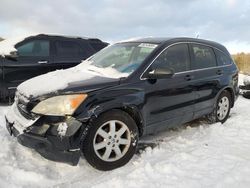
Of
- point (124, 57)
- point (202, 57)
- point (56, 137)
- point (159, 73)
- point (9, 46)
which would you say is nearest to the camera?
point (56, 137)

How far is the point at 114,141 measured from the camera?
12.3 feet

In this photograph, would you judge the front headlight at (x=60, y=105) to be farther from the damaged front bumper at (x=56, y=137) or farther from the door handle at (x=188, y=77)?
the door handle at (x=188, y=77)

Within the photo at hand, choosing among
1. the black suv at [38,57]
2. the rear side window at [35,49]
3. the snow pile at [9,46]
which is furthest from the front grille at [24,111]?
the rear side window at [35,49]

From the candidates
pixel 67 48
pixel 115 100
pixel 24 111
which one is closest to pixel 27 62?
pixel 67 48

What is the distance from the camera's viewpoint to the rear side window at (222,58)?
578 centimetres

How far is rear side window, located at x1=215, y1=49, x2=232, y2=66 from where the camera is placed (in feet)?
19.0

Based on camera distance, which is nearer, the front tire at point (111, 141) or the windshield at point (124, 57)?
the front tire at point (111, 141)

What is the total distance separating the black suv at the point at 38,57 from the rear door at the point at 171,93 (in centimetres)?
381

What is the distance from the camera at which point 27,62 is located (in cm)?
724

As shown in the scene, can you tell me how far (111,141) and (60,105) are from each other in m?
0.77

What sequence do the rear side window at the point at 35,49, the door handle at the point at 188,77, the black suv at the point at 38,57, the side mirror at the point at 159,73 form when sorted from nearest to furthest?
the side mirror at the point at 159,73
the door handle at the point at 188,77
the black suv at the point at 38,57
the rear side window at the point at 35,49

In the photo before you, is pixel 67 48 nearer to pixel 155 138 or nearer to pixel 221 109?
pixel 155 138

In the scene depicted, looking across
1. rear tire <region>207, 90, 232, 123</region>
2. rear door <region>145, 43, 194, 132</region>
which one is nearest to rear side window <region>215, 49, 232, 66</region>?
rear tire <region>207, 90, 232, 123</region>

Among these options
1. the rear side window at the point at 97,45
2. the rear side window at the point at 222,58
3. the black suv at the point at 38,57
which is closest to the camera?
the rear side window at the point at 222,58
